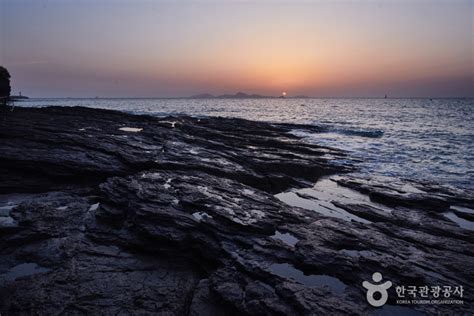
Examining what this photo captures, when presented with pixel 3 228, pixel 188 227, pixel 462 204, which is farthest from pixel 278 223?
pixel 462 204

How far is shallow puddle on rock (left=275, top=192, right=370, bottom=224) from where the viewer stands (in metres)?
10.8

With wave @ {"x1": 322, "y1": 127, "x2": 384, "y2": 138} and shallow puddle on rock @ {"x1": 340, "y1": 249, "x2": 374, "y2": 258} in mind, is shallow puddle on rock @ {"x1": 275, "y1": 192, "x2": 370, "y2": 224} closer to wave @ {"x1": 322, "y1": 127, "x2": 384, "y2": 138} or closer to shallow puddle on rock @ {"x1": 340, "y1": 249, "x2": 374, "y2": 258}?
shallow puddle on rock @ {"x1": 340, "y1": 249, "x2": 374, "y2": 258}

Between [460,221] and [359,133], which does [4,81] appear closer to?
[359,133]

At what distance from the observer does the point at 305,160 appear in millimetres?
19641

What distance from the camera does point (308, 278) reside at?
659 centimetres

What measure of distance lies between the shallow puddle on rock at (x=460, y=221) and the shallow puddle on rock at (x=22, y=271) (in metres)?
13.0

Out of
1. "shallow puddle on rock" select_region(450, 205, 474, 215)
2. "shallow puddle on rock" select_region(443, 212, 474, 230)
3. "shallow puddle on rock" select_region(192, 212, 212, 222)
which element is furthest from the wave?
"shallow puddle on rock" select_region(192, 212, 212, 222)

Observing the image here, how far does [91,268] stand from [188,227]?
2533 mm

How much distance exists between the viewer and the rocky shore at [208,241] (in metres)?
5.72

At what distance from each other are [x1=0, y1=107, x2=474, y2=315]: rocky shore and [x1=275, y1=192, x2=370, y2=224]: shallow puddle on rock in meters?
0.09

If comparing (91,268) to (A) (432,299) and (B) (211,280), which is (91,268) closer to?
(B) (211,280)

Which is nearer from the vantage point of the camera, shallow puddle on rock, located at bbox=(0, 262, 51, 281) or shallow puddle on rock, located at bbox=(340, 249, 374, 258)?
shallow puddle on rock, located at bbox=(0, 262, 51, 281)

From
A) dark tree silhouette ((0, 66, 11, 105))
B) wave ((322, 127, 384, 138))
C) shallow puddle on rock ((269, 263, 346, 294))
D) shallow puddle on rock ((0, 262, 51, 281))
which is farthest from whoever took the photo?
dark tree silhouette ((0, 66, 11, 105))

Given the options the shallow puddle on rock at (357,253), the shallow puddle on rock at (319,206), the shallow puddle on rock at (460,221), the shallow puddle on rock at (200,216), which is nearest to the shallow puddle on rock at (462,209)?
the shallow puddle on rock at (460,221)
